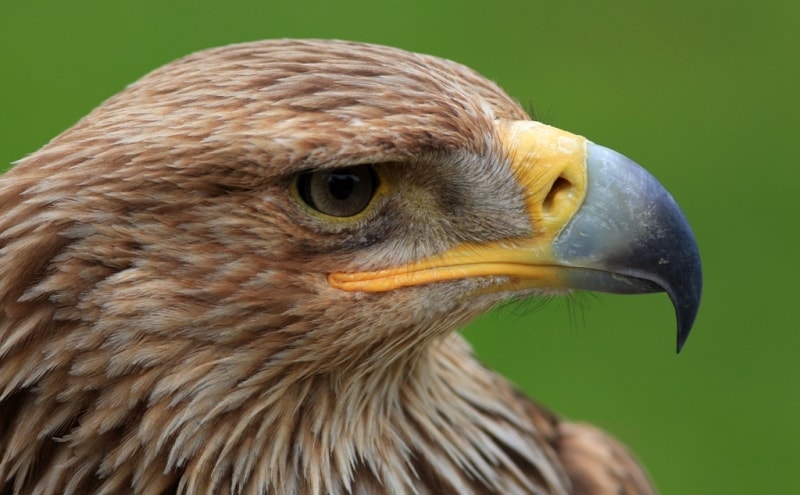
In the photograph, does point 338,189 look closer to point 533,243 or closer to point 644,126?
point 533,243

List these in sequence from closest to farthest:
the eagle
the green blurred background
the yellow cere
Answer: the eagle < the yellow cere < the green blurred background

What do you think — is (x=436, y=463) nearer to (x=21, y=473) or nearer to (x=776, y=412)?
(x=21, y=473)

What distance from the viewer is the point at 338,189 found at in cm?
239

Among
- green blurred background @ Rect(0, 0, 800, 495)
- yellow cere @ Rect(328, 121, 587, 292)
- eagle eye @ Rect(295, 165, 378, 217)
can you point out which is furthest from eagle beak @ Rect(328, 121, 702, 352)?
green blurred background @ Rect(0, 0, 800, 495)

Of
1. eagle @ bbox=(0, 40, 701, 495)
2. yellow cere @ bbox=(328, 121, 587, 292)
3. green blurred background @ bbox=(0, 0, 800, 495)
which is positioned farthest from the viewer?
green blurred background @ bbox=(0, 0, 800, 495)

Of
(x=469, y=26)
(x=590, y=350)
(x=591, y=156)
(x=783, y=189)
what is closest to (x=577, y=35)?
(x=469, y=26)

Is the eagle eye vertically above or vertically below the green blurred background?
above

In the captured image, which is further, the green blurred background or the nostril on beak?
the green blurred background

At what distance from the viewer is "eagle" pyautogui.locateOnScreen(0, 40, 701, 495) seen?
92.6 inches

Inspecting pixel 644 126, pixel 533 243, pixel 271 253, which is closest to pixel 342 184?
pixel 271 253

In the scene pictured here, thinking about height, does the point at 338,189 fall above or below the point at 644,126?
above

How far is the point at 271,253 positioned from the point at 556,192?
58 centimetres

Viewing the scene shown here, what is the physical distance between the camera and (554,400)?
5797 mm

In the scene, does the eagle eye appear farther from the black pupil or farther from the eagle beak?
the eagle beak
